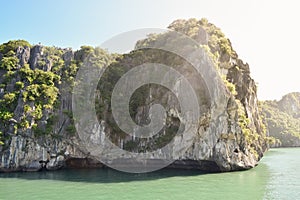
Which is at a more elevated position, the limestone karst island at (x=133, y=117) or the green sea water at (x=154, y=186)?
the limestone karst island at (x=133, y=117)

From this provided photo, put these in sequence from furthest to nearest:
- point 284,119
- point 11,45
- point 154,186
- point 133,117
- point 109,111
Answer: point 284,119
point 11,45
point 109,111
point 133,117
point 154,186

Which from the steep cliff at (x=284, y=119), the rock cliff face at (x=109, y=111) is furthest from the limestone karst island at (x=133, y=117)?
the steep cliff at (x=284, y=119)

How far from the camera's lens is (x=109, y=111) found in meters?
27.2

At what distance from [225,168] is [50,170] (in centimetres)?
1485

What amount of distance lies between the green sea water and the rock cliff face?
2361 millimetres

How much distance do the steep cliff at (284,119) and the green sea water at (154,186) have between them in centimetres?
4613

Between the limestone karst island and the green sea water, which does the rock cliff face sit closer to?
the limestone karst island

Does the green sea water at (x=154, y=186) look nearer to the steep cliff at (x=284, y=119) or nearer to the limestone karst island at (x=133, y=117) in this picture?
the limestone karst island at (x=133, y=117)

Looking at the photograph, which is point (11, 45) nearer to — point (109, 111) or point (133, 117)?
point (109, 111)

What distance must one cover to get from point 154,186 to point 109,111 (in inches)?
483

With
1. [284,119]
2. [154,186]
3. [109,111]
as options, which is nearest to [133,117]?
[109,111]

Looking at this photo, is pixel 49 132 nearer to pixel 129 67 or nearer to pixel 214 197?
pixel 129 67

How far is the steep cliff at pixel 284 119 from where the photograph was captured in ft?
232

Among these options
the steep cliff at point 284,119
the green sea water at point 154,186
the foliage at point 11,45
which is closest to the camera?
the green sea water at point 154,186
